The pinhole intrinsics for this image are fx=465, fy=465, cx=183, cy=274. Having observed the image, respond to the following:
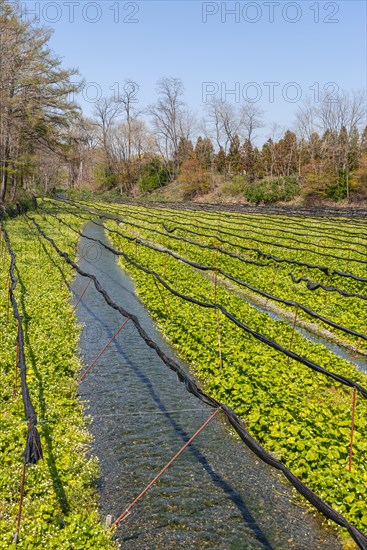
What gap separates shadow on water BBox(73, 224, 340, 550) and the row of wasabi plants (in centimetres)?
45

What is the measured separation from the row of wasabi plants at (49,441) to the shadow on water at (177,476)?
1.48 ft

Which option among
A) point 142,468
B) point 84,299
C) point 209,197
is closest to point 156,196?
point 209,197

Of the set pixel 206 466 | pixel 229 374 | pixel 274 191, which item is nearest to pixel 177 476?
pixel 206 466

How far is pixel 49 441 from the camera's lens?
342 inches

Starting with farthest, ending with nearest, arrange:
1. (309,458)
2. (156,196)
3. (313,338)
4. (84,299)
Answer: (156,196) < (84,299) < (313,338) < (309,458)

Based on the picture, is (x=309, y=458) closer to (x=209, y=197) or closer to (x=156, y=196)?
(x=209, y=197)

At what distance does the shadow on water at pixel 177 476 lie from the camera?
6.95 meters

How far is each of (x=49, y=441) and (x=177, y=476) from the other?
2478mm

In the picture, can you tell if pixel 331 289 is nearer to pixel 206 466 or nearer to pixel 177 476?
pixel 206 466

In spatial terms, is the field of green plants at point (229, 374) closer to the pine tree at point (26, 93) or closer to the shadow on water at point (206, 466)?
the shadow on water at point (206, 466)

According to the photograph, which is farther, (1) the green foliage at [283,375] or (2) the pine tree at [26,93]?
(2) the pine tree at [26,93]

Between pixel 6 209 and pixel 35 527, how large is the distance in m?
37.7

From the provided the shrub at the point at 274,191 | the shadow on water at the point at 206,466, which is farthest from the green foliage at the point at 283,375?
the shrub at the point at 274,191

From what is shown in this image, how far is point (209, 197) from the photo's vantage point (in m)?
75.8
